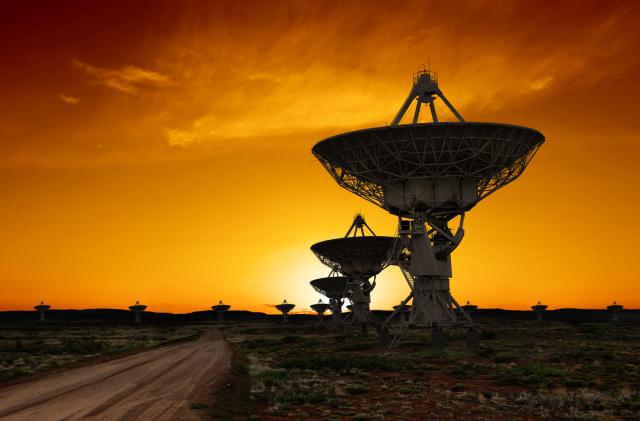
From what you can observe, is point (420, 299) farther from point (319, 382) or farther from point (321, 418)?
point (321, 418)

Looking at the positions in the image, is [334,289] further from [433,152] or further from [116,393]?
[116,393]

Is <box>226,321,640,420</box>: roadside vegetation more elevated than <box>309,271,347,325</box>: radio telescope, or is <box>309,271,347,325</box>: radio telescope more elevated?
<box>309,271,347,325</box>: radio telescope

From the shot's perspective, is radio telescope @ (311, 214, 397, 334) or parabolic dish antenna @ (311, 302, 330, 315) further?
parabolic dish antenna @ (311, 302, 330, 315)

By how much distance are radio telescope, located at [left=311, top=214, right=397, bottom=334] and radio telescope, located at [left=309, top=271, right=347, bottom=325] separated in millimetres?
13736

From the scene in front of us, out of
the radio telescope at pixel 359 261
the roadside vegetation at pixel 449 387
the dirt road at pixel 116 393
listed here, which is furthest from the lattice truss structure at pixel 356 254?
the dirt road at pixel 116 393

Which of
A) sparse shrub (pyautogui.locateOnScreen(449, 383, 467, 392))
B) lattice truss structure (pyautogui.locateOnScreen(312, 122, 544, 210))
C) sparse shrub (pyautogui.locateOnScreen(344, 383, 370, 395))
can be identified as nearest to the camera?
sparse shrub (pyautogui.locateOnScreen(344, 383, 370, 395))

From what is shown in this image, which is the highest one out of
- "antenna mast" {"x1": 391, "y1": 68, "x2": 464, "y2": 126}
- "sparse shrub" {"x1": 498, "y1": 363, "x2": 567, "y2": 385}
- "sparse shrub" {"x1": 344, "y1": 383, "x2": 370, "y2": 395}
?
"antenna mast" {"x1": 391, "y1": 68, "x2": 464, "y2": 126}

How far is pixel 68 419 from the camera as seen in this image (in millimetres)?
22812

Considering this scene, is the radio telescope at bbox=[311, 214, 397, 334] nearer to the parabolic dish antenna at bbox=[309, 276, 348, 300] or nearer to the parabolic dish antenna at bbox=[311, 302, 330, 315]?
the parabolic dish antenna at bbox=[309, 276, 348, 300]

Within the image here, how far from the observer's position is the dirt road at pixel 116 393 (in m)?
24.0

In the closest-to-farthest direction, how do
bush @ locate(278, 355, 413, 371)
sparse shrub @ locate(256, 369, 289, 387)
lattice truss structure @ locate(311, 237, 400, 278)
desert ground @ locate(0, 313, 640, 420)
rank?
desert ground @ locate(0, 313, 640, 420) < sparse shrub @ locate(256, 369, 289, 387) < bush @ locate(278, 355, 413, 371) < lattice truss structure @ locate(311, 237, 400, 278)

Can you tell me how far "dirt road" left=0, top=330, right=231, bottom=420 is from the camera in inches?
945

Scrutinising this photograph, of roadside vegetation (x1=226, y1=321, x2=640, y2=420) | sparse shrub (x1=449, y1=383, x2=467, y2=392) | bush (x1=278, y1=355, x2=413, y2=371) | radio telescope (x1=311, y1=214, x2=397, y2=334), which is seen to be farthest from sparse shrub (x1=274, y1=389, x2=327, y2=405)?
radio telescope (x1=311, y1=214, x2=397, y2=334)

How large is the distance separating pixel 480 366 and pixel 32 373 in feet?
97.7
